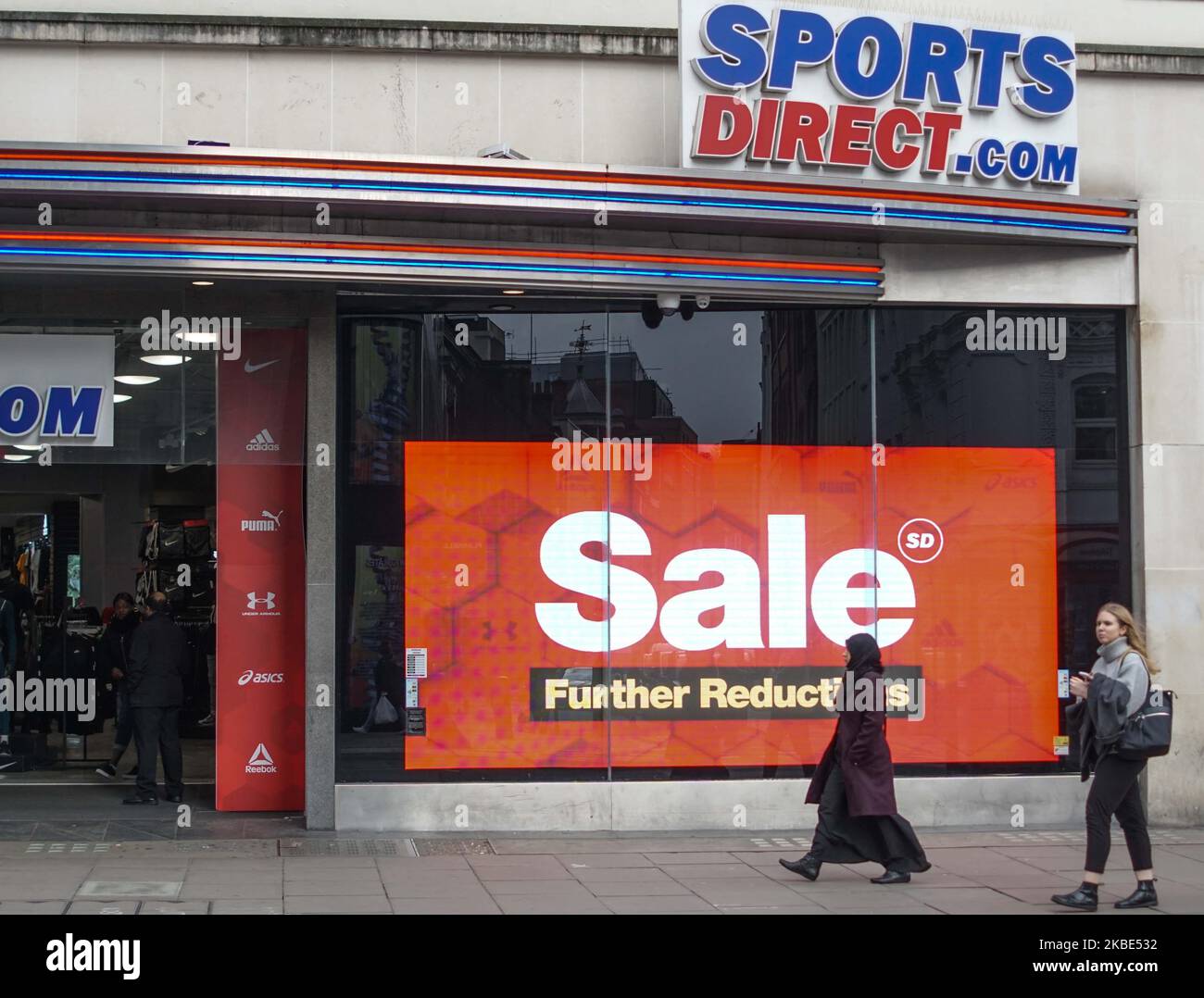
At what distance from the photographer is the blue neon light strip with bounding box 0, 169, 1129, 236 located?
1014 cm

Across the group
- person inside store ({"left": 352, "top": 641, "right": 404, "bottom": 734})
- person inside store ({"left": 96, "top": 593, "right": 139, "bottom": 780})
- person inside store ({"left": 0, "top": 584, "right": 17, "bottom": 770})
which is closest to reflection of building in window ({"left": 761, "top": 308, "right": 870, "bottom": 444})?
person inside store ({"left": 352, "top": 641, "right": 404, "bottom": 734})

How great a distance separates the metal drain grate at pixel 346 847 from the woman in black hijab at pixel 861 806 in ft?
9.75

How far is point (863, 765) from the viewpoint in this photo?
980 centimetres

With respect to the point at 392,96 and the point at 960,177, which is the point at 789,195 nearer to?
the point at 960,177

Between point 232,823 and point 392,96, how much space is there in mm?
5970

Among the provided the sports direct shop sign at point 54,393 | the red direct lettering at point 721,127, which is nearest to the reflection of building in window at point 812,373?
the red direct lettering at point 721,127

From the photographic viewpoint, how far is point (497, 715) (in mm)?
11930

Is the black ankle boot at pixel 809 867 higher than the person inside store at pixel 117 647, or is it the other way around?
the person inside store at pixel 117 647

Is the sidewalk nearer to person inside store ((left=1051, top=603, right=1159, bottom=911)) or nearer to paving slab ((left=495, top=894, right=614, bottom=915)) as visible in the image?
paving slab ((left=495, top=894, right=614, bottom=915))

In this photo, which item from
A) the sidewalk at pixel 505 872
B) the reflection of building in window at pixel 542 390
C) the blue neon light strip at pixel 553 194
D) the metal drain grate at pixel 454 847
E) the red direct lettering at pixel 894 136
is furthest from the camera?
the reflection of building in window at pixel 542 390

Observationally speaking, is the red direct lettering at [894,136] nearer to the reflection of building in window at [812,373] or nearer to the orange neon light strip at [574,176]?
the orange neon light strip at [574,176]

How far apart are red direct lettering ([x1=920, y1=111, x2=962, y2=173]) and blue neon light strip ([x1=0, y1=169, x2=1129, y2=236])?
50 centimetres

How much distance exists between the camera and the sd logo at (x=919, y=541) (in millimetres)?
12422
